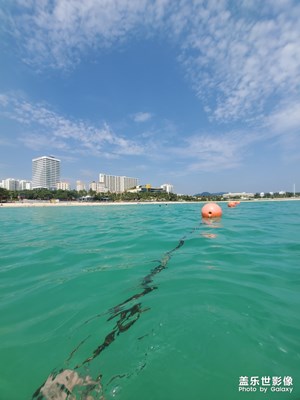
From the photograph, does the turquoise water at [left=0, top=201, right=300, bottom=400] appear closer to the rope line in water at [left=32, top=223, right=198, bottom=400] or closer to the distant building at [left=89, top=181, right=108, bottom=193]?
the rope line in water at [left=32, top=223, right=198, bottom=400]

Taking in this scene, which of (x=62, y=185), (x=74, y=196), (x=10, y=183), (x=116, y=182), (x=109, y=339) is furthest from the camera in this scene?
(x=116, y=182)

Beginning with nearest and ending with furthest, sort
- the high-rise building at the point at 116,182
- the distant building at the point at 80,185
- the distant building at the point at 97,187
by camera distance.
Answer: the distant building at the point at 97,187, the high-rise building at the point at 116,182, the distant building at the point at 80,185

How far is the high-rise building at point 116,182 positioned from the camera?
160 metres

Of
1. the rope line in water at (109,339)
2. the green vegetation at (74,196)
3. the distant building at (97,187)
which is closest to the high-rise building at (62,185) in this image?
the distant building at (97,187)

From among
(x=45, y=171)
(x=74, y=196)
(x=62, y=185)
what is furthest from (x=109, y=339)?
(x=62, y=185)

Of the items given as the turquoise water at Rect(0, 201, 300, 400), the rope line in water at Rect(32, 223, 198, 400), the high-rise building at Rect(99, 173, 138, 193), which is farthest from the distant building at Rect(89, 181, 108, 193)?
the rope line in water at Rect(32, 223, 198, 400)

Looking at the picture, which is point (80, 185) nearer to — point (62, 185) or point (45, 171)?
point (62, 185)

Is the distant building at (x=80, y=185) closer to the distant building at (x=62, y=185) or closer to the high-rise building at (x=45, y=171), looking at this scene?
the distant building at (x=62, y=185)

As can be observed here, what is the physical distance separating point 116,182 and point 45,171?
175ft

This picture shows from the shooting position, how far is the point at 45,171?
13512 cm

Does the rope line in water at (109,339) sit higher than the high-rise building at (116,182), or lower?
lower

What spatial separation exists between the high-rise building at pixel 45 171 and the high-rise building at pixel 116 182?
106ft

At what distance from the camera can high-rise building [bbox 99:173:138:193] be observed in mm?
160238

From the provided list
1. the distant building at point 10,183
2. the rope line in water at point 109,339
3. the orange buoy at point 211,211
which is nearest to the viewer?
the rope line in water at point 109,339
